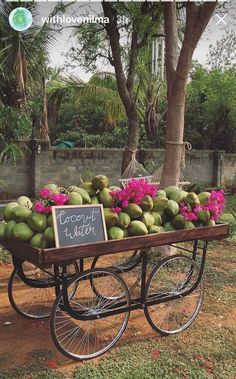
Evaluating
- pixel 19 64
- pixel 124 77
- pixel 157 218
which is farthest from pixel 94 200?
pixel 124 77

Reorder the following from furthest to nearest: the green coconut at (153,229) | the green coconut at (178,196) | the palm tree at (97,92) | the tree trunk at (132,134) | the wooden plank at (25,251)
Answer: the palm tree at (97,92), the tree trunk at (132,134), the green coconut at (178,196), the green coconut at (153,229), the wooden plank at (25,251)

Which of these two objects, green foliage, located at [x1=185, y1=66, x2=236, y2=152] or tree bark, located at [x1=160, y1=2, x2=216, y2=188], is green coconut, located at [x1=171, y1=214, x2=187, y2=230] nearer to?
tree bark, located at [x1=160, y1=2, x2=216, y2=188]

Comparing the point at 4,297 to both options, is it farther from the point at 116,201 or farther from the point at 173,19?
the point at 173,19

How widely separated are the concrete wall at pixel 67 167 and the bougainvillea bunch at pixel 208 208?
26.8ft

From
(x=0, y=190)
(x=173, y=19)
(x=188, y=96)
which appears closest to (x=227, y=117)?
(x=188, y=96)

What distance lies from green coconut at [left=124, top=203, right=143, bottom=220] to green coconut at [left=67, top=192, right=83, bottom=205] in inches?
15.2

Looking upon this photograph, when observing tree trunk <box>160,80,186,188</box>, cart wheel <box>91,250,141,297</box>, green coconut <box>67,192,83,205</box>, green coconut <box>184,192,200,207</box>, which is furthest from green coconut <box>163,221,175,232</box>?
tree trunk <box>160,80,186,188</box>

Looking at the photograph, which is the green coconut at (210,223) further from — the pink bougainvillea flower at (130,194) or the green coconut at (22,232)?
the green coconut at (22,232)

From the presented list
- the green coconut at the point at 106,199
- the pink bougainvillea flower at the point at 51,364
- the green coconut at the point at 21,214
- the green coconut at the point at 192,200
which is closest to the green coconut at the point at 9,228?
the green coconut at the point at 21,214

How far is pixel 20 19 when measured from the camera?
848 centimetres

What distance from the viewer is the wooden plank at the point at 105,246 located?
9.24 ft

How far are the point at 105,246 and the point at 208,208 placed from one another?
1.09m

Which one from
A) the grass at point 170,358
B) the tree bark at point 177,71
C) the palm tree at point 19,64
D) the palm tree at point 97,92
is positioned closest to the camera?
the grass at point 170,358

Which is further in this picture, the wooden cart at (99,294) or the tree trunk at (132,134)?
the tree trunk at (132,134)
